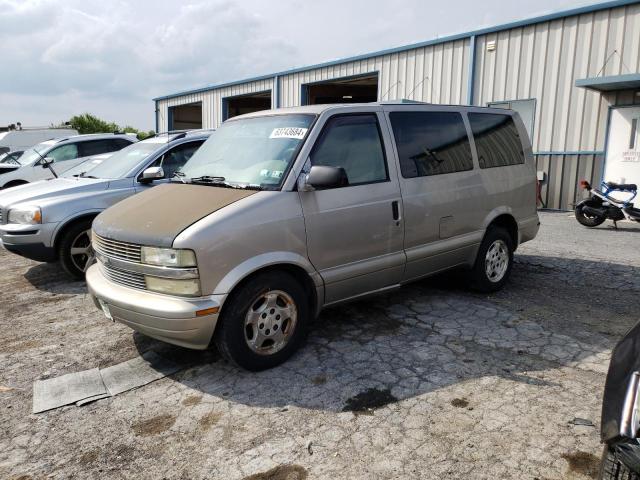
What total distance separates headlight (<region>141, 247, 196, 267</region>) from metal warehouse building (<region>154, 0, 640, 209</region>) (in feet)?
34.1

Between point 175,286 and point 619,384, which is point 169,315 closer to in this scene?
point 175,286

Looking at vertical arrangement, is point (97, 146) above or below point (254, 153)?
above

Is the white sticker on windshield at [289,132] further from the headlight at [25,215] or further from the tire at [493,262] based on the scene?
the headlight at [25,215]

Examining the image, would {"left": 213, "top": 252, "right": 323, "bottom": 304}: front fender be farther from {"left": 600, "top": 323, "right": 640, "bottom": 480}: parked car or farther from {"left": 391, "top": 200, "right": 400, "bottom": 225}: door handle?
{"left": 600, "top": 323, "right": 640, "bottom": 480}: parked car

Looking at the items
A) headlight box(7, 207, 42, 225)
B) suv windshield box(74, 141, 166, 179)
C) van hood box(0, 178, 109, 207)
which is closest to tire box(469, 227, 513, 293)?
suv windshield box(74, 141, 166, 179)

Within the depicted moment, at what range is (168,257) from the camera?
3430mm

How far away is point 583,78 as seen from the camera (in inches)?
454

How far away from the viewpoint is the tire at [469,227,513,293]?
543 cm

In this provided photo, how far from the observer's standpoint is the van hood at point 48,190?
6.34 metres

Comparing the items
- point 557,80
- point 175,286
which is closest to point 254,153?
point 175,286

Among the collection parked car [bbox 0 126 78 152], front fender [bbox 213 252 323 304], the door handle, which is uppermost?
parked car [bbox 0 126 78 152]

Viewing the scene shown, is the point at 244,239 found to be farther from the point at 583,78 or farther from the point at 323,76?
the point at 323,76

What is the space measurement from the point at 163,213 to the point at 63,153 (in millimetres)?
9439

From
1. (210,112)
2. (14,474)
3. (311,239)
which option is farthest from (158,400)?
(210,112)
